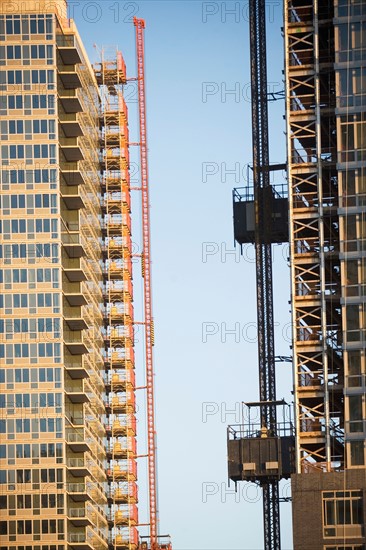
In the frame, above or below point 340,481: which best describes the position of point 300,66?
above

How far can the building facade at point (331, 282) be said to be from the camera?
187m

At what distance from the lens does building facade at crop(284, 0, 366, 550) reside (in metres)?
187

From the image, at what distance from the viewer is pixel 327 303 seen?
19462 centimetres

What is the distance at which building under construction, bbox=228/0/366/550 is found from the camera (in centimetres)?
18712

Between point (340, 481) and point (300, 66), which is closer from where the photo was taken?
point (340, 481)

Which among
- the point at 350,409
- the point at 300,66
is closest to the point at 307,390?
the point at 350,409

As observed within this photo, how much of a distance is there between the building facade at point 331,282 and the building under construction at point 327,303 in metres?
0.09

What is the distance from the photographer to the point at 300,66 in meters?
200

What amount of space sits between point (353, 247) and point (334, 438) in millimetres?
16627

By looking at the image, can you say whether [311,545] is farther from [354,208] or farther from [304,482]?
[354,208]

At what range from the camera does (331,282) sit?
196 meters

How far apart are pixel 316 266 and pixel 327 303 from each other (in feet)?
11.6

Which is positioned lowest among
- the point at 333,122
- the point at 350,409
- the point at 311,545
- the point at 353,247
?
the point at 311,545

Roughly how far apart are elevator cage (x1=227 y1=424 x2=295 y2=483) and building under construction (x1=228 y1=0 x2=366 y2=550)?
0.29 ft
